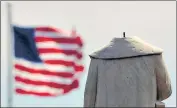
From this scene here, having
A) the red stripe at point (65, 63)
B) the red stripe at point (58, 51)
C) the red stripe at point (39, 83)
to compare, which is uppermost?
the red stripe at point (58, 51)

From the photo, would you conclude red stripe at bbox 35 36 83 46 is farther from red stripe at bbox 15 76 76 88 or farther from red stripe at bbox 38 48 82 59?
red stripe at bbox 15 76 76 88

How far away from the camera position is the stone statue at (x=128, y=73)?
216 inches

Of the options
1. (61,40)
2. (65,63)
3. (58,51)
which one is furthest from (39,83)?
(61,40)

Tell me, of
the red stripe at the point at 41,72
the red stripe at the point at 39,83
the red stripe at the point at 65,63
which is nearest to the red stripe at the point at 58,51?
the red stripe at the point at 65,63

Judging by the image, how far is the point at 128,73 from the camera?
5516 mm

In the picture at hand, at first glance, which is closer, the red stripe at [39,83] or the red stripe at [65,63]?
the red stripe at [39,83]

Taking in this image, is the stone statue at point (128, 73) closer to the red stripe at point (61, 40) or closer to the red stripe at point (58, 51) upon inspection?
the red stripe at point (58, 51)

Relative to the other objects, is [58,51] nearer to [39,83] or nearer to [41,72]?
[41,72]

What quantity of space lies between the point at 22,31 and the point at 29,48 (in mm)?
461

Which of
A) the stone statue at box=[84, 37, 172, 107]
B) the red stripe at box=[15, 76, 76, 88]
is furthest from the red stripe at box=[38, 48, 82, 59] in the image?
the stone statue at box=[84, 37, 172, 107]

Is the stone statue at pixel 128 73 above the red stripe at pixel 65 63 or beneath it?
above

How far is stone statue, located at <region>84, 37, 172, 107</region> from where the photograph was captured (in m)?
5.50

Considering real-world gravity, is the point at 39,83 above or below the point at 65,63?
below

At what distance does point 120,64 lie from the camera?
18.2 ft
